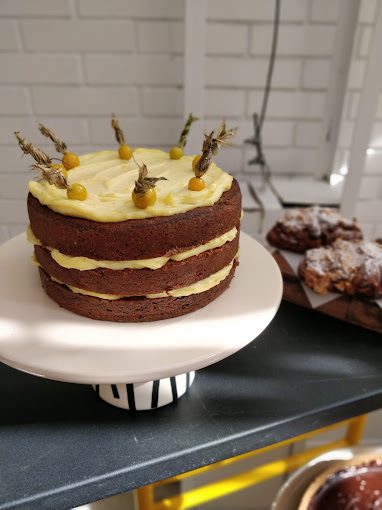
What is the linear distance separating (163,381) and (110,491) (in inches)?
8.4

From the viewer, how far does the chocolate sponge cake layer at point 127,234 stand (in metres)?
0.76

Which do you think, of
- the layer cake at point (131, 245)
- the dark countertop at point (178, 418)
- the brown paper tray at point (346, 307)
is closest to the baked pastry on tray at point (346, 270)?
the brown paper tray at point (346, 307)

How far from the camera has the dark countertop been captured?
784mm

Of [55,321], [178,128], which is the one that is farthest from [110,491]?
[178,128]

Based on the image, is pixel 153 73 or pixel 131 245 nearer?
pixel 131 245

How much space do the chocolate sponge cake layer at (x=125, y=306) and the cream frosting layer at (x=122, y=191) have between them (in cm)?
15

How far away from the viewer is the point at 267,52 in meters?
1.73

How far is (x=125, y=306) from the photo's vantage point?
2.67ft

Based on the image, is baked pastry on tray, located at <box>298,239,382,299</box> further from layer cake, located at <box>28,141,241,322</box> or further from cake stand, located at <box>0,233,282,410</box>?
layer cake, located at <box>28,141,241,322</box>

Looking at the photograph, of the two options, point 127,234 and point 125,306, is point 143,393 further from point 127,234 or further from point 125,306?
point 127,234

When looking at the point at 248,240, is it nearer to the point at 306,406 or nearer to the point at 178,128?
the point at 306,406

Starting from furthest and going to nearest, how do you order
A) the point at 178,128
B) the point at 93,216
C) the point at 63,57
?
1. the point at 178,128
2. the point at 63,57
3. the point at 93,216

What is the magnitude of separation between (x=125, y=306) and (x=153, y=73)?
123cm

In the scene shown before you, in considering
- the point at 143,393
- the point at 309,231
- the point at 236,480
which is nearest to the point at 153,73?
the point at 309,231
